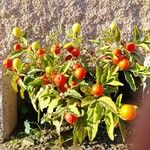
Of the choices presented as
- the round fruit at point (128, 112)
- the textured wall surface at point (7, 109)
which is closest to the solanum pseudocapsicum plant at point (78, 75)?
the round fruit at point (128, 112)

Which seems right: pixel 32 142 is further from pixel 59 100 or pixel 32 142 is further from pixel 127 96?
pixel 127 96

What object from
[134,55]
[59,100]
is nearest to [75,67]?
[59,100]

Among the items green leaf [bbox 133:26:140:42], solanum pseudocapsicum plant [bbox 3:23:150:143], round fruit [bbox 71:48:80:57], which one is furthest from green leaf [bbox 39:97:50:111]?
green leaf [bbox 133:26:140:42]

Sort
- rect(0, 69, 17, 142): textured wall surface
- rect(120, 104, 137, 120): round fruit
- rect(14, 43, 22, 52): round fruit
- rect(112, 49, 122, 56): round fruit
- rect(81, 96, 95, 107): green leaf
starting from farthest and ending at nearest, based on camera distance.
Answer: rect(0, 69, 17, 142): textured wall surface, rect(14, 43, 22, 52): round fruit, rect(112, 49, 122, 56): round fruit, rect(81, 96, 95, 107): green leaf, rect(120, 104, 137, 120): round fruit

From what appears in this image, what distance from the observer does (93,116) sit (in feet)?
6.07

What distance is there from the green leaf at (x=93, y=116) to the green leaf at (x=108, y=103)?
19 mm

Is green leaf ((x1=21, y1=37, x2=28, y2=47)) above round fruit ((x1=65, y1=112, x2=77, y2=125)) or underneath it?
above

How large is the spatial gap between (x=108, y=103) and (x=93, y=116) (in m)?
0.09

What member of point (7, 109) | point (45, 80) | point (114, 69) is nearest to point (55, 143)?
point (7, 109)

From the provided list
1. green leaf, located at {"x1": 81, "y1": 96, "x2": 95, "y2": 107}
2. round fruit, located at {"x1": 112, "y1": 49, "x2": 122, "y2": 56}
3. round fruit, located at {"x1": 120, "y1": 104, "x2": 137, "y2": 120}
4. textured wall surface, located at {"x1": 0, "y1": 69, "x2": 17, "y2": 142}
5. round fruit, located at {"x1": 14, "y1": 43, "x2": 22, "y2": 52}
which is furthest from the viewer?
textured wall surface, located at {"x1": 0, "y1": 69, "x2": 17, "y2": 142}

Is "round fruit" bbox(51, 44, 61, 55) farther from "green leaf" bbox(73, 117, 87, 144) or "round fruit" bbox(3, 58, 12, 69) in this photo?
"green leaf" bbox(73, 117, 87, 144)

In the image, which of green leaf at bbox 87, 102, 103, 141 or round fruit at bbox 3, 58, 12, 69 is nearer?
green leaf at bbox 87, 102, 103, 141

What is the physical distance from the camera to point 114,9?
6.97ft

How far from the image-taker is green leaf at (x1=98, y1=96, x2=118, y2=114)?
1781mm
